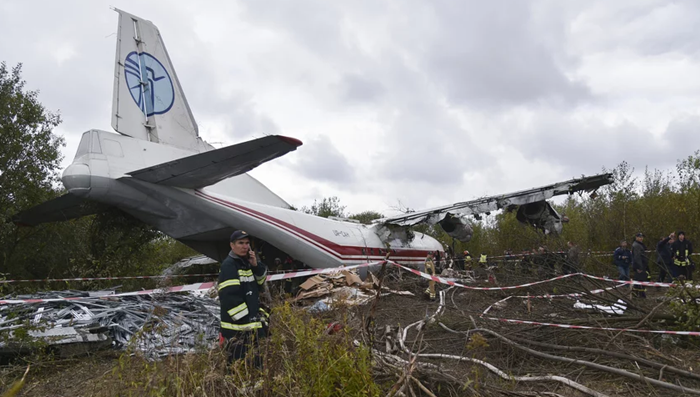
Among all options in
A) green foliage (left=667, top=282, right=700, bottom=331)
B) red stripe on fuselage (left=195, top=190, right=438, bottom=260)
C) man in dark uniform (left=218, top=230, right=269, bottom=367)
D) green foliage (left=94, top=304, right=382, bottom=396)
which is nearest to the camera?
green foliage (left=94, top=304, right=382, bottom=396)

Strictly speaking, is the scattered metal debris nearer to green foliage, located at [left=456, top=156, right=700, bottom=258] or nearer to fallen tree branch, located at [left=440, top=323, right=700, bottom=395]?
fallen tree branch, located at [left=440, top=323, right=700, bottom=395]

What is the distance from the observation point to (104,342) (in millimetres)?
5484

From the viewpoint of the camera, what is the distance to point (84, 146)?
8367mm

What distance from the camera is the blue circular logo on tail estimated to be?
9.72m

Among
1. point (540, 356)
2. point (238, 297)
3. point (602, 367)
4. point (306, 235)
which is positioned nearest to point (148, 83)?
point (306, 235)

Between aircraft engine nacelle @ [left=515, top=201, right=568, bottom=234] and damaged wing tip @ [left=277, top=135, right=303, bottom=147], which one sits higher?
damaged wing tip @ [left=277, top=135, right=303, bottom=147]

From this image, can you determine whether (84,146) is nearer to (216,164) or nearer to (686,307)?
(216,164)

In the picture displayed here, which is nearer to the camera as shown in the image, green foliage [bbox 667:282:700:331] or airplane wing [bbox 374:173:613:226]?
green foliage [bbox 667:282:700:331]

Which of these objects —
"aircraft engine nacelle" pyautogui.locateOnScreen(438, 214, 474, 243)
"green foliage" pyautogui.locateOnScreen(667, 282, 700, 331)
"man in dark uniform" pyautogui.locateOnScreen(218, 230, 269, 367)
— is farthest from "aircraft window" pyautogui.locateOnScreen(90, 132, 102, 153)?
"aircraft engine nacelle" pyautogui.locateOnScreen(438, 214, 474, 243)

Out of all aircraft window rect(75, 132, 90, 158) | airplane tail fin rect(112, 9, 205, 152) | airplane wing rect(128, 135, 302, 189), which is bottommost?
airplane wing rect(128, 135, 302, 189)

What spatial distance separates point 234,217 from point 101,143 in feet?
9.33

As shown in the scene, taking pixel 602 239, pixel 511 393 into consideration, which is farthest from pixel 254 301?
pixel 602 239

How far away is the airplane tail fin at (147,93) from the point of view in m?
9.44

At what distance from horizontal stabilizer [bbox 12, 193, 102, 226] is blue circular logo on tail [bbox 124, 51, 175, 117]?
2284 mm
